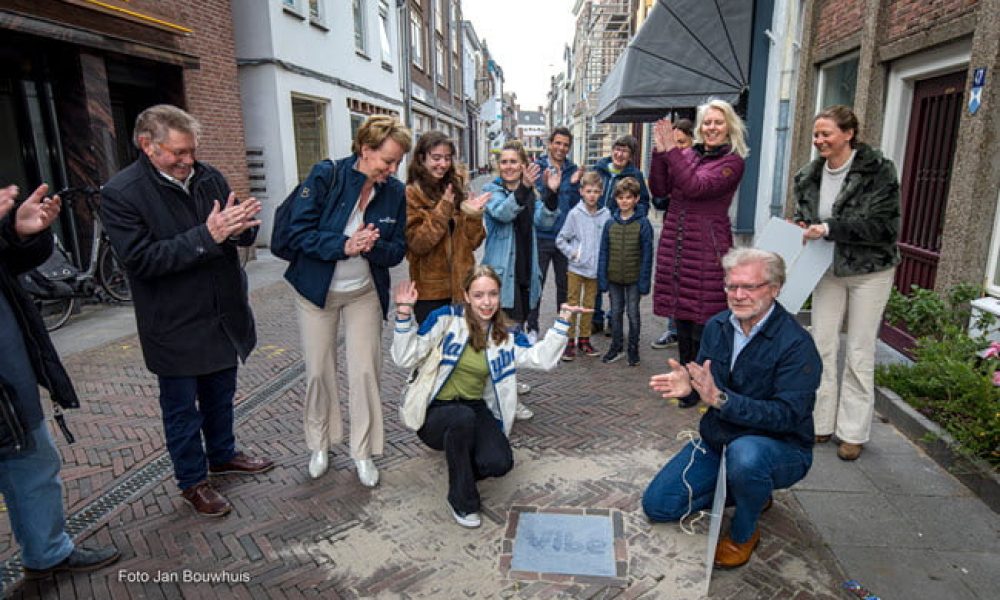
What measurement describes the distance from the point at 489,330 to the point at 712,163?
1926 millimetres

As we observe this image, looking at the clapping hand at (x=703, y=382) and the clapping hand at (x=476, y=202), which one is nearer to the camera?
the clapping hand at (x=703, y=382)

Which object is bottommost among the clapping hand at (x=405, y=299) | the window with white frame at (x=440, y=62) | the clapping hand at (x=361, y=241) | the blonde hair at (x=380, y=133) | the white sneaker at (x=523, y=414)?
the white sneaker at (x=523, y=414)

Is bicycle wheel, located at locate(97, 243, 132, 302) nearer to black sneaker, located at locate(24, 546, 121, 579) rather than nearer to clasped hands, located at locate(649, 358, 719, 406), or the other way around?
black sneaker, located at locate(24, 546, 121, 579)

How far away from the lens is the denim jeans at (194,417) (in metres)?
2.96

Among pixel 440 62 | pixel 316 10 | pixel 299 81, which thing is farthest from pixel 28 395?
pixel 440 62

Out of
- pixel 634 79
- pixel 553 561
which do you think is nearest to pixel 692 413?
pixel 553 561

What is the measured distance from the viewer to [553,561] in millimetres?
2705

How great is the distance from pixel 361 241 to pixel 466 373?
0.88 metres

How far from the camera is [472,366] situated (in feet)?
10.6

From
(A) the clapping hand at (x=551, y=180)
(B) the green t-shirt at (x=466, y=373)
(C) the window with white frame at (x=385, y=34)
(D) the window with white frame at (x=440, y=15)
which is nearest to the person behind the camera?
(B) the green t-shirt at (x=466, y=373)

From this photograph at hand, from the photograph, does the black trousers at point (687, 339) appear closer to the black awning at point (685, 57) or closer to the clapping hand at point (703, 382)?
the clapping hand at point (703, 382)

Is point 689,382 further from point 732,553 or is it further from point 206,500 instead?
point 206,500

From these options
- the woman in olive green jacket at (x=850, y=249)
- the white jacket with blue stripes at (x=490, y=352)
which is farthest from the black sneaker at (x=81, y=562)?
the woman in olive green jacket at (x=850, y=249)

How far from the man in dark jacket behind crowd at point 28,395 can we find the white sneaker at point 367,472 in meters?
1.33
